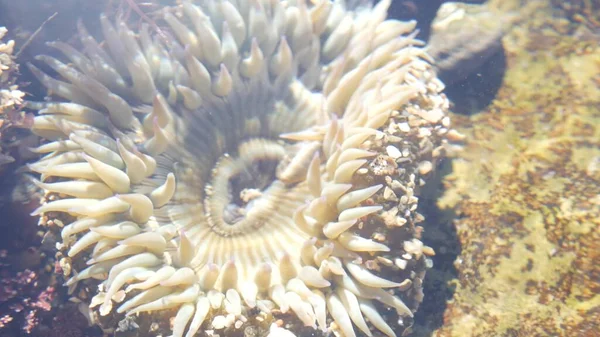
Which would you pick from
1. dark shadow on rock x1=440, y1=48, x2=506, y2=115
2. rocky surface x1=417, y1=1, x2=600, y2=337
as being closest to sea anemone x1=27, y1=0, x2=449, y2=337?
rocky surface x1=417, y1=1, x2=600, y2=337

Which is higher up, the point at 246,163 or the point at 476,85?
the point at 246,163

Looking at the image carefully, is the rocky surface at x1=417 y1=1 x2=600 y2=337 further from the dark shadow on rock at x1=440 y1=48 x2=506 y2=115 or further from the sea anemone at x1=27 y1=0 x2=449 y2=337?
the sea anemone at x1=27 y1=0 x2=449 y2=337

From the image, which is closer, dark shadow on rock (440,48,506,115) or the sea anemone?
the sea anemone

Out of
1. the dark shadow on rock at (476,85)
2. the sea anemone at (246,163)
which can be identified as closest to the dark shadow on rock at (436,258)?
the sea anemone at (246,163)

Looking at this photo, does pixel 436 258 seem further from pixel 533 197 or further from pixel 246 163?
pixel 246 163

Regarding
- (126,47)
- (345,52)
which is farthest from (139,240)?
(345,52)

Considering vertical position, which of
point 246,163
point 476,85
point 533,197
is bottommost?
point 533,197

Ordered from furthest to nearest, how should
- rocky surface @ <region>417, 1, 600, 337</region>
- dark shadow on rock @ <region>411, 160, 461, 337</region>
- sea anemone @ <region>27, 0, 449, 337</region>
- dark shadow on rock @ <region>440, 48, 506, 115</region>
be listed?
dark shadow on rock @ <region>440, 48, 506, 115</region>, dark shadow on rock @ <region>411, 160, 461, 337</region>, rocky surface @ <region>417, 1, 600, 337</region>, sea anemone @ <region>27, 0, 449, 337</region>

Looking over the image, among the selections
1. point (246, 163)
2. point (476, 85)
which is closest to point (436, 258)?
point (246, 163)

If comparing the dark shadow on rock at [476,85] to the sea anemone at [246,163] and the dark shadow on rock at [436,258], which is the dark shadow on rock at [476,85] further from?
the dark shadow on rock at [436,258]
